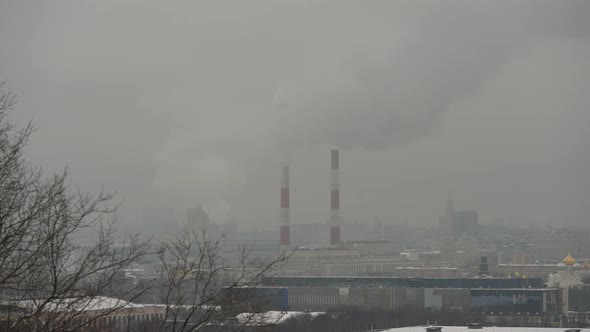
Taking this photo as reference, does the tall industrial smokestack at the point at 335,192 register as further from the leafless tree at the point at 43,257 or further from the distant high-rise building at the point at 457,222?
the leafless tree at the point at 43,257

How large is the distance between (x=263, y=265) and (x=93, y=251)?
3.17ft

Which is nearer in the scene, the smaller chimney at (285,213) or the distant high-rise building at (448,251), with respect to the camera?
the smaller chimney at (285,213)

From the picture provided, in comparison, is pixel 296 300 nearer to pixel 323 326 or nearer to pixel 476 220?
pixel 323 326

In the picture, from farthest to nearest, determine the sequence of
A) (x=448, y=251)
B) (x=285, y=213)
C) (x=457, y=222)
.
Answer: (x=457, y=222) < (x=448, y=251) < (x=285, y=213)

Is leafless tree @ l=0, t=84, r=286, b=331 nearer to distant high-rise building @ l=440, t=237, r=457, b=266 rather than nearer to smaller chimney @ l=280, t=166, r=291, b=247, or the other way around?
smaller chimney @ l=280, t=166, r=291, b=247

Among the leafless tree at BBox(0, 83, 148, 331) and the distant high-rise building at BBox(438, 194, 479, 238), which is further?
the distant high-rise building at BBox(438, 194, 479, 238)

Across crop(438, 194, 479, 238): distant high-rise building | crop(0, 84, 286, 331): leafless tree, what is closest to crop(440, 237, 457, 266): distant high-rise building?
crop(438, 194, 479, 238): distant high-rise building

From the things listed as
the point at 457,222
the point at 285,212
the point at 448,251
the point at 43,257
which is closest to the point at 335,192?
the point at 285,212

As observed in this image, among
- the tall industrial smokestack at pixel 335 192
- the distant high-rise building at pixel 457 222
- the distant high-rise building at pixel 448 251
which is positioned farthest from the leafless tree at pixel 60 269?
the distant high-rise building at pixel 457 222

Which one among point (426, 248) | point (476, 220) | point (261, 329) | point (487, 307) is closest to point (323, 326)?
point (487, 307)

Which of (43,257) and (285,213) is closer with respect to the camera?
(43,257)

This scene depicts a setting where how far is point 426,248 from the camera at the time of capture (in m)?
131

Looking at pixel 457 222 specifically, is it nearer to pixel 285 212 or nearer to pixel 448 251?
pixel 448 251

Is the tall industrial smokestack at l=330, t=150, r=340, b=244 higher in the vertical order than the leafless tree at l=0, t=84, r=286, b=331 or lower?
higher
